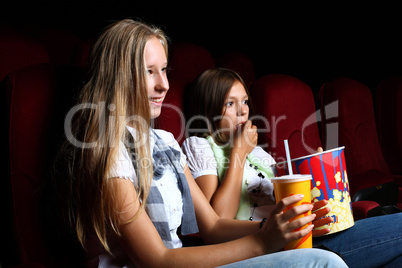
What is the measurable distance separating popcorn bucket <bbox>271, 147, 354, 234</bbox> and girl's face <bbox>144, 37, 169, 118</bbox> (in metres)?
0.31

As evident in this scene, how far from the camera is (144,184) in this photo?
0.69 meters

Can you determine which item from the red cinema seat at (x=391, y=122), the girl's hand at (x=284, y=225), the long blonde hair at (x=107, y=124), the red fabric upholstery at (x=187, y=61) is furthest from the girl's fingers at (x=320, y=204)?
the red cinema seat at (x=391, y=122)

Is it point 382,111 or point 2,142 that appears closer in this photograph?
point 2,142

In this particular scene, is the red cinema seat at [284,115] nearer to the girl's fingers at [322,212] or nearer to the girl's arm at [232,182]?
the girl's arm at [232,182]

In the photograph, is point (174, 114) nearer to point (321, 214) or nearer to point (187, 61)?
point (321, 214)

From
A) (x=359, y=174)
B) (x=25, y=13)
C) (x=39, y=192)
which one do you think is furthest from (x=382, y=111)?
(x=25, y=13)

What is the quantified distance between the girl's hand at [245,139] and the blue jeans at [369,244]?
34 centimetres

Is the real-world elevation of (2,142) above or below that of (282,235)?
above

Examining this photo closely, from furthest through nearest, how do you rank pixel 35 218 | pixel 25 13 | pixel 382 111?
pixel 25 13 → pixel 382 111 → pixel 35 218

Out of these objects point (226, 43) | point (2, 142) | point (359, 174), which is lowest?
point (359, 174)

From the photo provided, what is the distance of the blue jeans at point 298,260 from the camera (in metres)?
0.58

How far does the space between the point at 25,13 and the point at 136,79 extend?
6.39 feet

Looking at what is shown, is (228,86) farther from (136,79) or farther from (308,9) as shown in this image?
(308,9)

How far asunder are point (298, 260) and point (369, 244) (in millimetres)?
373
